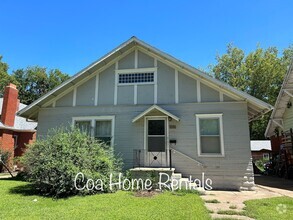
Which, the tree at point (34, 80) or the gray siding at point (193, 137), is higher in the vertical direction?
the tree at point (34, 80)

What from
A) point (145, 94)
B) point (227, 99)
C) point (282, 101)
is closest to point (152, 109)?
point (145, 94)

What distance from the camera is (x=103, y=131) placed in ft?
37.3

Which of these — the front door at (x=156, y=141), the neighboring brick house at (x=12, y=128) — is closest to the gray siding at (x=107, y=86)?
the front door at (x=156, y=141)

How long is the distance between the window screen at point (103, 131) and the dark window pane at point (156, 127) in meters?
2.05

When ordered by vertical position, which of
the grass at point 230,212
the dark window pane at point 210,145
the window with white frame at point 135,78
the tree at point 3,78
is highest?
the tree at point 3,78

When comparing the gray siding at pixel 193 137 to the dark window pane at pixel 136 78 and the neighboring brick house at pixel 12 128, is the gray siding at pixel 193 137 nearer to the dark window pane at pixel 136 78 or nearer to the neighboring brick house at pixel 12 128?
the dark window pane at pixel 136 78

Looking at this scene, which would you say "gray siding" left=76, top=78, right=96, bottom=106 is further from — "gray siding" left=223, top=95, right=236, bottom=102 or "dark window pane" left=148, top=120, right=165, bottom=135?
"gray siding" left=223, top=95, right=236, bottom=102

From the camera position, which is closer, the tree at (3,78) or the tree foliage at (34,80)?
the tree at (3,78)

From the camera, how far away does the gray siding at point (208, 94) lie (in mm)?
10500

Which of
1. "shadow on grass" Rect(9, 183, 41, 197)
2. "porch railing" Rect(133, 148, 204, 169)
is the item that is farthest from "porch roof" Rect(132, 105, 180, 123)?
"shadow on grass" Rect(9, 183, 41, 197)

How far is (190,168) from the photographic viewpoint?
10.1 meters

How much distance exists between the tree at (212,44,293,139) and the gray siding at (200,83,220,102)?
2271 cm

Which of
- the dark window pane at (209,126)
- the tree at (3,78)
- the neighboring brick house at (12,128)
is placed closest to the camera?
the dark window pane at (209,126)

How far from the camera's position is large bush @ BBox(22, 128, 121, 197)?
752 centimetres
